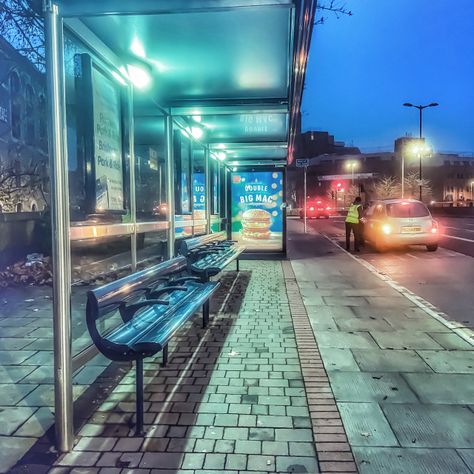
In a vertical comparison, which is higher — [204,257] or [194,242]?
[194,242]

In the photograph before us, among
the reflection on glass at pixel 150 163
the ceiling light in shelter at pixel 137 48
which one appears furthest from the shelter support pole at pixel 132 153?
the reflection on glass at pixel 150 163

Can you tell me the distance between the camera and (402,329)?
18.6ft

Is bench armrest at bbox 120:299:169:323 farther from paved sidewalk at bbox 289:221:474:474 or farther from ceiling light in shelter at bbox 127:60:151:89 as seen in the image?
ceiling light in shelter at bbox 127:60:151:89

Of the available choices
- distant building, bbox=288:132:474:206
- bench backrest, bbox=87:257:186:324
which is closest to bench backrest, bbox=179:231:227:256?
bench backrest, bbox=87:257:186:324

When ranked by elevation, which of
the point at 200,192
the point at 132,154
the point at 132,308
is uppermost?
the point at 132,154

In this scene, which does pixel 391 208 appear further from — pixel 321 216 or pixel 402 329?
pixel 321 216

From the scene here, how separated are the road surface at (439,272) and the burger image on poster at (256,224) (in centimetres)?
289

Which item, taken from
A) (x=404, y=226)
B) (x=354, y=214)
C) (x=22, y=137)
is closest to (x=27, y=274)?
(x=22, y=137)

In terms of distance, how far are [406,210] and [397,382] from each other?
11883mm

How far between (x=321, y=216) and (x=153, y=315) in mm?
44604

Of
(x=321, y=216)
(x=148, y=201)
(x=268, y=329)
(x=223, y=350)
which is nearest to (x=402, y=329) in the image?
(x=268, y=329)

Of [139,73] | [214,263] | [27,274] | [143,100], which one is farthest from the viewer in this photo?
[27,274]

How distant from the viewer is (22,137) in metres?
11.4

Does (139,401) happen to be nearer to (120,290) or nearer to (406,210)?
(120,290)
